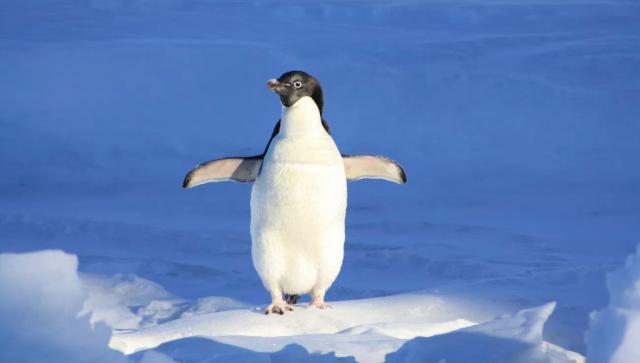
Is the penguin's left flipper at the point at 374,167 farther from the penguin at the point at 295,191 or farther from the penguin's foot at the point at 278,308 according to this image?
the penguin's foot at the point at 278,308

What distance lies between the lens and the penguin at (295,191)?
13.3ft

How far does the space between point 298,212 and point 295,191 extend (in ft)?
0.23

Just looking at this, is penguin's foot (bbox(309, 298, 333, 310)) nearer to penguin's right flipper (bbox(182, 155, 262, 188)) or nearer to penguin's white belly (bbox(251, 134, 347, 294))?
penguin's white belly (bbox(251, 134, 347, 294))

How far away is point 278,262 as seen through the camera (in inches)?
164

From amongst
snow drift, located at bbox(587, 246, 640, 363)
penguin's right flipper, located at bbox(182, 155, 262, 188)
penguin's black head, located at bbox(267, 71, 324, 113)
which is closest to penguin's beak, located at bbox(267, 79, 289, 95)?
penguin's black head, located at bbox(267, 71, 324, 113)

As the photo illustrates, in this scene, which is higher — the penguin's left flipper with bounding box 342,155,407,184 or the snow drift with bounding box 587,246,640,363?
the penguin's left flipper with bounding box 342,155,407,184

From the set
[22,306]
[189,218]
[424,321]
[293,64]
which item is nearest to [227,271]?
[189,218]

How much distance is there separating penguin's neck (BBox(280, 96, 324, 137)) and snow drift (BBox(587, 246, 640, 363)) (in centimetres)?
103

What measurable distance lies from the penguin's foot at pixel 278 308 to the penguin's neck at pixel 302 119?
56cm

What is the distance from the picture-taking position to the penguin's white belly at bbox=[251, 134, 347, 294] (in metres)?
4.06

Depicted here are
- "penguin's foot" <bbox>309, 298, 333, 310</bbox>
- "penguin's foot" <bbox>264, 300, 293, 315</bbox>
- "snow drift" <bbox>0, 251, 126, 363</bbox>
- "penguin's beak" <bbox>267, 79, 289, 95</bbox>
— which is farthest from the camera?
"penguin's foot" <bbox>309, 298, 333, 310</bbox>

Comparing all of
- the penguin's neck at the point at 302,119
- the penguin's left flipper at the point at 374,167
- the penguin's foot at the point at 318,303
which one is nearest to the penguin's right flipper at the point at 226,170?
the penguin's neck at the point at 302,119

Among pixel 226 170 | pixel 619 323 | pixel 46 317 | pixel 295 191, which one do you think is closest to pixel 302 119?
pixel 295 191

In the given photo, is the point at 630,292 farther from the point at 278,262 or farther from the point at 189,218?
the point at 189,218
